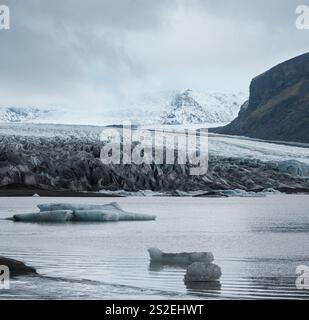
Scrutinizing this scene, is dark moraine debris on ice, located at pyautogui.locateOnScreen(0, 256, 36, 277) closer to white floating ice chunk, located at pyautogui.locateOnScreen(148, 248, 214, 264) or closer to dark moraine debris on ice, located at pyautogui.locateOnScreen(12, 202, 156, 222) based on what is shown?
white floating ice chunk, located at pyautogui.locateOnScreen(148, 248, 214, 264)

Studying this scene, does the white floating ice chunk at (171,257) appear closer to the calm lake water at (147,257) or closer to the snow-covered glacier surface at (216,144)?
the calm lake water at (147,257)

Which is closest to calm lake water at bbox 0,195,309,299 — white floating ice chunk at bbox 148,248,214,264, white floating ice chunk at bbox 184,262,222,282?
white floating ice chunk at bbox 184,262,222,282

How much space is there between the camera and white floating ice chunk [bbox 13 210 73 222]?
2853cm

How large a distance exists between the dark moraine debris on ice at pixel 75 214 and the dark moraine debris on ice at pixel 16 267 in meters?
12.9

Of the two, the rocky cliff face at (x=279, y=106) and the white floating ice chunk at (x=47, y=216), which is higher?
the rocky cliff face at (x=279, y=106)

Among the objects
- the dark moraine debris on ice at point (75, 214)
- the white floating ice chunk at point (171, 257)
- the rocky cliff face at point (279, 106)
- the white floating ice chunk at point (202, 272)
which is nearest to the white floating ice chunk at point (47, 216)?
the dark moraine debris on ice at point (75, 214)

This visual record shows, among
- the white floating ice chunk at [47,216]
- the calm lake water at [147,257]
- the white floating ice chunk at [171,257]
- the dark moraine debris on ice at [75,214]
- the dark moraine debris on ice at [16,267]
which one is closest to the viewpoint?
the calm lake water at [147,257]

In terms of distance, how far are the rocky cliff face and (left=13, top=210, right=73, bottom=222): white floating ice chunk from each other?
102m

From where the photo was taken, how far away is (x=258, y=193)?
192 ft

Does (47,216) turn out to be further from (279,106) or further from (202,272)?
(279,106)

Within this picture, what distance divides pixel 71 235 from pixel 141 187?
30.5m

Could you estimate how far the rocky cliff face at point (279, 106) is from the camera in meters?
134
